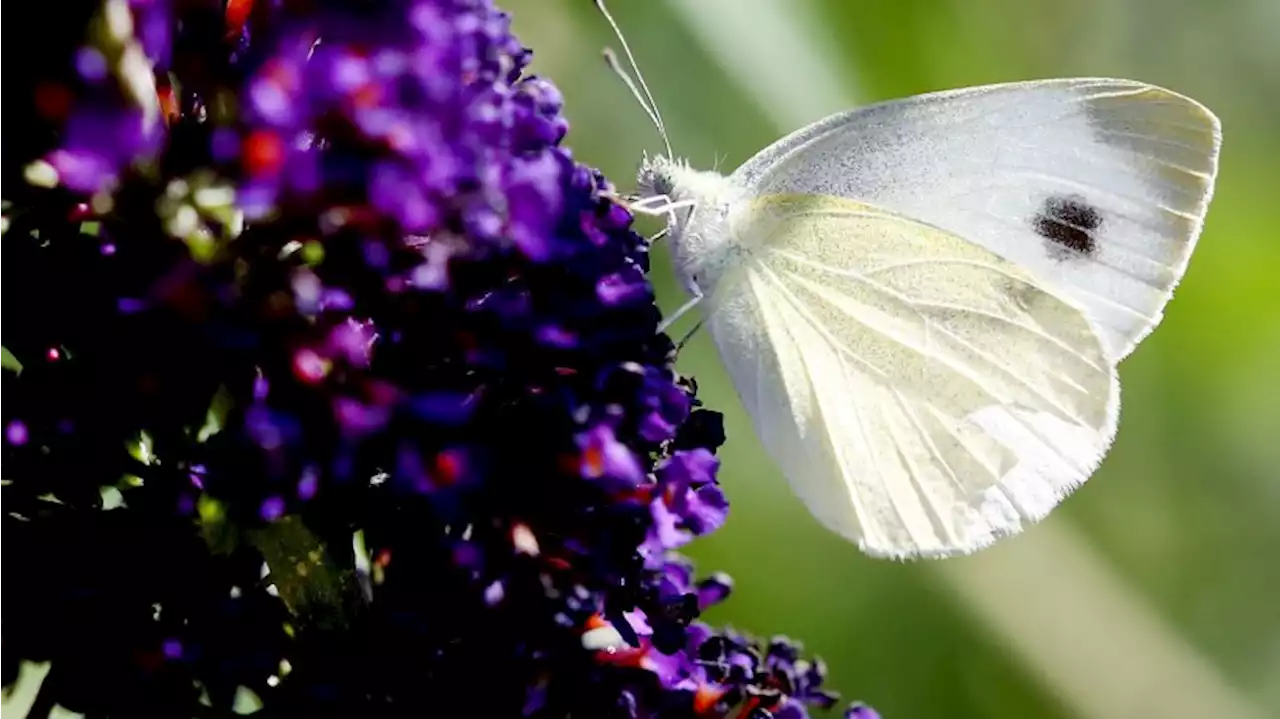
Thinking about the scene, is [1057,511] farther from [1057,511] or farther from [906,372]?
[906,372]

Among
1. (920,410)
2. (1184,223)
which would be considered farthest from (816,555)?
(1184,223)

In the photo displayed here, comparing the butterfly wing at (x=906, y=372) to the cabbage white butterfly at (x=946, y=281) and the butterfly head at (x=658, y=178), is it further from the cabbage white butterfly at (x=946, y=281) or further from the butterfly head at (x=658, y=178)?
the butterfly head at (x=658, y=178)

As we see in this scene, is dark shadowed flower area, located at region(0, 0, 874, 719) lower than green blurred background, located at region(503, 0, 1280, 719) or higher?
lower

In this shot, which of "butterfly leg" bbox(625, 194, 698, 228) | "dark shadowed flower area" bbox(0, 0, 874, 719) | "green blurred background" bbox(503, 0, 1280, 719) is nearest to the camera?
"dark shadowed flower area" bbox(0, 0, 874, 719)

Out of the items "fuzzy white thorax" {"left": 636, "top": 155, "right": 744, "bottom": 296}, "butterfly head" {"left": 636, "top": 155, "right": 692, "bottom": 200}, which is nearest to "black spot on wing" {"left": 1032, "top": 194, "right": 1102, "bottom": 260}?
"fuzzy white thorax" {"left": 636, "top": 155, "right": 744, "bottom": 296}

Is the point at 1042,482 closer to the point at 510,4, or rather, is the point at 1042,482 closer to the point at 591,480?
the point at 591,480

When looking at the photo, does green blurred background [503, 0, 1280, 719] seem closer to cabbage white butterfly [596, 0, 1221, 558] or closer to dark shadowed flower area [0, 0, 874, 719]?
cabbage white butterfly [596, 0, 1221, 558]

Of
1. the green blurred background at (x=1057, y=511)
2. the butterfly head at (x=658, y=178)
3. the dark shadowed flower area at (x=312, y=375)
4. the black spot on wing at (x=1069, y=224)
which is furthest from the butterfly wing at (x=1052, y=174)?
the green blurred background at (x=1057, y=511)
